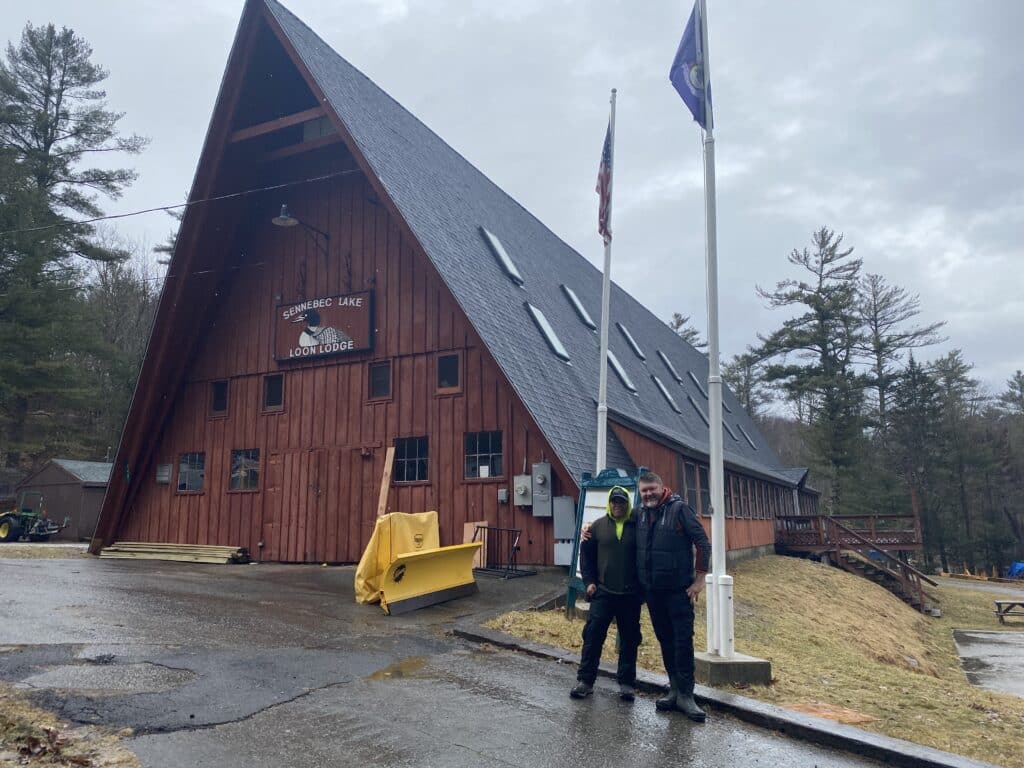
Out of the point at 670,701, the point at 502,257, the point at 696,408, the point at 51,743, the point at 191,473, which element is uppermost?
the point at 502,257

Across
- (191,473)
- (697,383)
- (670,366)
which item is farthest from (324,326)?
(697,383)

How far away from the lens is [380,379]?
1588 cm

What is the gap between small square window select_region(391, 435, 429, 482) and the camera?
49.3ft

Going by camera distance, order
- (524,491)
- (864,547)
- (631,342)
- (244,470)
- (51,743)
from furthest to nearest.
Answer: (631,342), (864,547), (244,470), (524,491), (51,743)

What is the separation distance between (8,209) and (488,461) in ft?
81.1

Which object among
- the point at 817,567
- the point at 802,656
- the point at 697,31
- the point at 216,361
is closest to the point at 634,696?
the point at 802,656

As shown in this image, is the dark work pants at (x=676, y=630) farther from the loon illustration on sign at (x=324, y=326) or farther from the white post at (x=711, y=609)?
the loon illustration on sign at (x=324, y=326)

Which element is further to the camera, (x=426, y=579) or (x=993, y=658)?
(x=993, y=658)

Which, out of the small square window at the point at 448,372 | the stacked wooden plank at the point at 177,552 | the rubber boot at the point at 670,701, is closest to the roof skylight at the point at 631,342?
the small square window at the point at 448,372

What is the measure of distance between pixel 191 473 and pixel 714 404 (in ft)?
45.9

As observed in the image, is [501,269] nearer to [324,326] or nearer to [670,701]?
[324,326]

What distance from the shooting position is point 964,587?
32094 millimetres

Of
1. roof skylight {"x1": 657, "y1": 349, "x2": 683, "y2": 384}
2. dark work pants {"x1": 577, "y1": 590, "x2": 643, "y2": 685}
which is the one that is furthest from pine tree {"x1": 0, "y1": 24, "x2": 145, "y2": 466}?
dark work pants {"x1": 577, "y1": 590, "x2": 643, "y2": 685}

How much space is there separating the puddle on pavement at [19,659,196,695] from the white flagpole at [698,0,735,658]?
4346mm
